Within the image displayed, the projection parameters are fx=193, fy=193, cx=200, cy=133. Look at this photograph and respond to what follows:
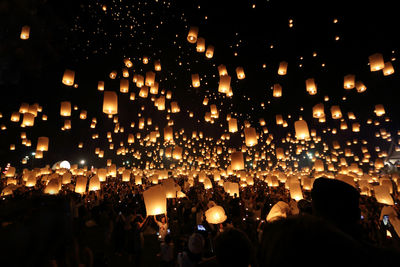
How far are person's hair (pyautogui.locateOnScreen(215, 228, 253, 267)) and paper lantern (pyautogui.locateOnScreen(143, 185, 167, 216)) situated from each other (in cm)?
319

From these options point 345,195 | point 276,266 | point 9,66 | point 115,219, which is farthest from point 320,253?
point 9,66

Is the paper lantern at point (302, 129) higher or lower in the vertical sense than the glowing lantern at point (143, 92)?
lower

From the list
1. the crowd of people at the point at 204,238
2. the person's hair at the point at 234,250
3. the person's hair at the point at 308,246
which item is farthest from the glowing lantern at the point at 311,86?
the person's hair at the point at 308,246

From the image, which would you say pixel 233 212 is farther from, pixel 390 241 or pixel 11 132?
pixel 11 132

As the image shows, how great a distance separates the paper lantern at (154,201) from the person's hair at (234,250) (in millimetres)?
3193

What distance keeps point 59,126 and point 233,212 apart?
63.3 ft

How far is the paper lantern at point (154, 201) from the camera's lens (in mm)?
4484

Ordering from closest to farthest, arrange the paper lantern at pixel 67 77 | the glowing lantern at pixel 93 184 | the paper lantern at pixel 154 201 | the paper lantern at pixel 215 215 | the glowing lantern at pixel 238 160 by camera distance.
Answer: the paper lantern at pixel 154 201, the paper lantern at pixel 215 215, the glowing lantern at pixel 238 160, the paper lantern at pixel 67 77, the glowing lantern at pixel 93 184

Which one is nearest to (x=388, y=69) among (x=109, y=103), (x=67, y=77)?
(x=109, y=103)

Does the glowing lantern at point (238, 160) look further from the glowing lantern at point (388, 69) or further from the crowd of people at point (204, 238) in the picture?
the glowing lantern at point (388, 69)

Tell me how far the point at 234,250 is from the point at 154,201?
3.33 m

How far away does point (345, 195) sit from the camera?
4.32 ft

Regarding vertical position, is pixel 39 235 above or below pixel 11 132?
below

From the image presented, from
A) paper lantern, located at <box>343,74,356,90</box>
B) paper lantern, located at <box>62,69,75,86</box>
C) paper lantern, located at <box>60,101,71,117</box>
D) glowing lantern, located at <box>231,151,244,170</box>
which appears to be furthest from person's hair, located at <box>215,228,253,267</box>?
paper lantern, located at <box>60,101,71,117</box>
